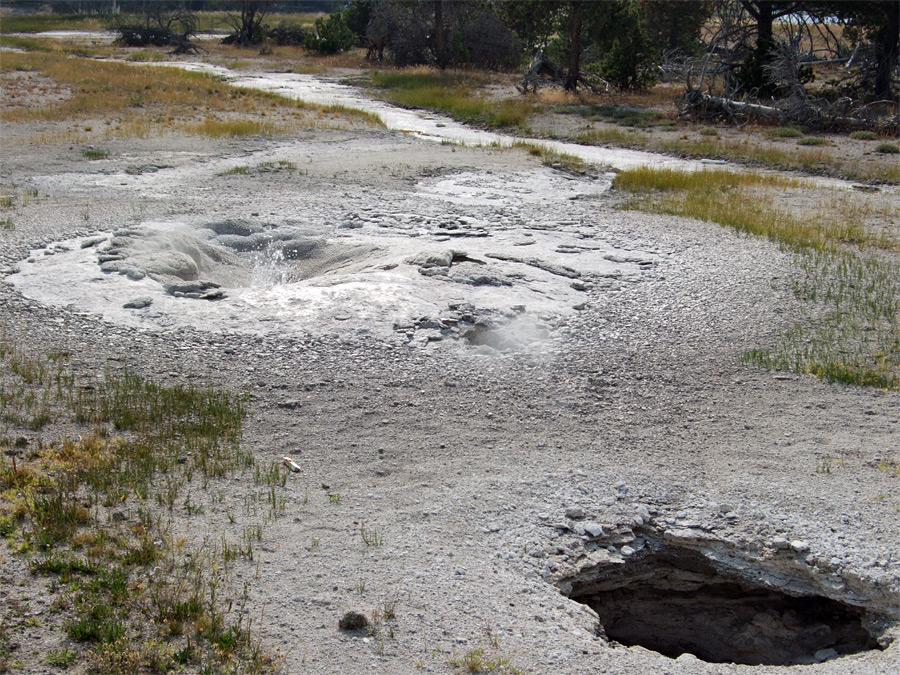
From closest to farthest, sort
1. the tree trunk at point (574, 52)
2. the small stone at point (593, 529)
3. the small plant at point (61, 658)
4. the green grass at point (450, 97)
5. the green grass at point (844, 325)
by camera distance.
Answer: the small plant at point (61, 658) < the small stone at point (593, 529) < the green grass at point (844, 325) < the green grass at point (450, 97) < the tree trunk at point (574, 52)

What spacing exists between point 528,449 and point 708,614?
1.77 meters

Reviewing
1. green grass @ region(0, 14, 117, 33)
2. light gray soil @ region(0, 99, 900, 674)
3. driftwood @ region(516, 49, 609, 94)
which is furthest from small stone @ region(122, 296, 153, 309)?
green grass @ region(0, 14, 117, 33)

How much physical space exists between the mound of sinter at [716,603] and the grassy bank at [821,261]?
3054 millimetres

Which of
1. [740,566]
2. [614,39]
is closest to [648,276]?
[740,566]

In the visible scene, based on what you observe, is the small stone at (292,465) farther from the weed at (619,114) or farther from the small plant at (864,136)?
the small plant at (864,136)

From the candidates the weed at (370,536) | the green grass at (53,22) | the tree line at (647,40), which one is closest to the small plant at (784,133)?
the tree line at (647,40)

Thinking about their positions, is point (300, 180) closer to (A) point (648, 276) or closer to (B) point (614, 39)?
(A) point (648, 276)

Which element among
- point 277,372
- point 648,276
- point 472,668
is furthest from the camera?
point 648,276

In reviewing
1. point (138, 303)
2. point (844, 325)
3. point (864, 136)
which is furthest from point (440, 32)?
point (844, 325)

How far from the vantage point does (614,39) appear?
2905cm

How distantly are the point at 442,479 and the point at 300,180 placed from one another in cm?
1012

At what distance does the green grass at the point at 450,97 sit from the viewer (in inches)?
968

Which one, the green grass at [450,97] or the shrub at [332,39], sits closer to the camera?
the green grass at [450,97]

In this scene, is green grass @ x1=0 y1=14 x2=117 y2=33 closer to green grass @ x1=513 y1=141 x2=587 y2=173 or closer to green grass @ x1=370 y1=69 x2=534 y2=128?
green grass @ x1=370 y1=69 x2=534 y2=128
